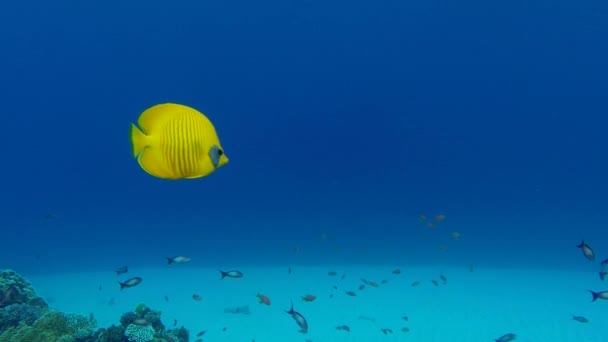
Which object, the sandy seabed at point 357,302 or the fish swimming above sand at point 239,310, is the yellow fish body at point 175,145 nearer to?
the sandy seabed at point 357,302

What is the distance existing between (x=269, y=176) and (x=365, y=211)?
7.32 m

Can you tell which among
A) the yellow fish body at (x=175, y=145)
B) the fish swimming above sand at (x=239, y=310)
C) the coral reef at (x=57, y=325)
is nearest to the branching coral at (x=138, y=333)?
the coral reef at (x=57, y=325)

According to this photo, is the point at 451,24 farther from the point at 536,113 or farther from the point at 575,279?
the point at 575,279

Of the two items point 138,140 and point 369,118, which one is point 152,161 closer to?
point 138,140

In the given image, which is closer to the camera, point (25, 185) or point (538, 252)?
point (538, 252)

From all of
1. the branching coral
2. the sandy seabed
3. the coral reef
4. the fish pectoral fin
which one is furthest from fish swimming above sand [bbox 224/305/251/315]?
the fish pectoral fin

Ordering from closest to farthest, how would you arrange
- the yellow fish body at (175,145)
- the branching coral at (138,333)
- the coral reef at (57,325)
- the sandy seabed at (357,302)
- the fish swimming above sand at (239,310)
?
the yellow fish body at (175,145)
the coral reef at (57,325)
the branching coral at (138,333)
the sandy seabed at (357,302)
the fish swimming above sand at (239,310)

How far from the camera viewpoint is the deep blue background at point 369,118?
24703 mm

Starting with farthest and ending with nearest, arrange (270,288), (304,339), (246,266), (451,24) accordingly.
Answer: (246,266), (451,24), (270,288), (304,339)

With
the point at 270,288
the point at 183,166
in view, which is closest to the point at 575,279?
the point at 270,288

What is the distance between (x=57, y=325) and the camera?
6648 millimetres

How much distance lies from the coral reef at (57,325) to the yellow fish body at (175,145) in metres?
5.78

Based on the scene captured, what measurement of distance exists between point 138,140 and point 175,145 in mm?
187

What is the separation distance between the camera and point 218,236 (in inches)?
1118
